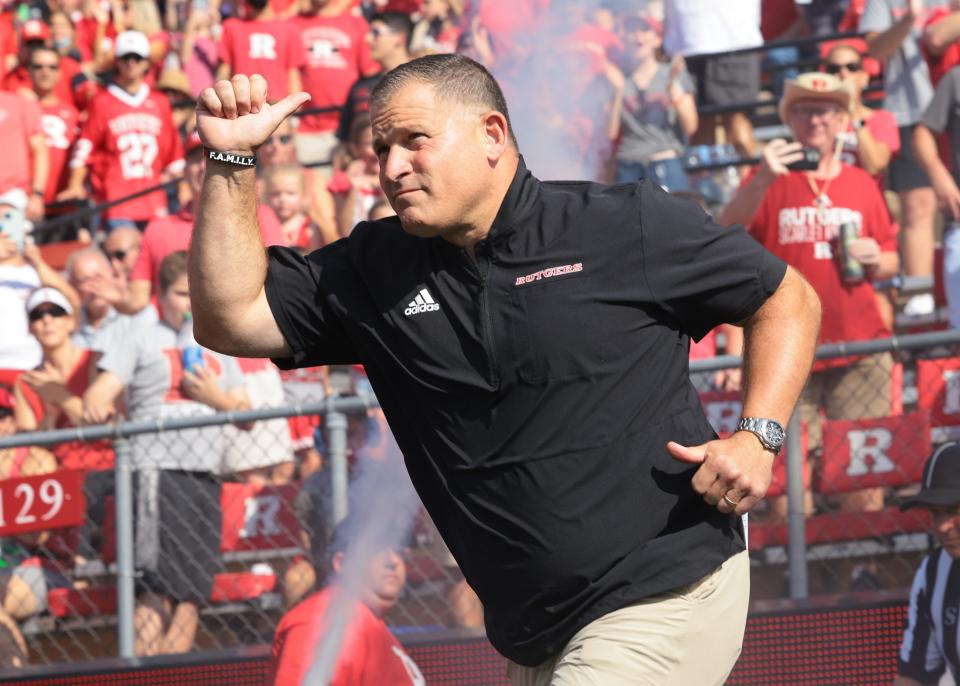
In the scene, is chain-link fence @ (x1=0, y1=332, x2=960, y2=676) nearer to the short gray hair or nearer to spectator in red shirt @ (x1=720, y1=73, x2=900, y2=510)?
spectator in red shirt @ (x1=720, y1=73, x2=900, y2=510)

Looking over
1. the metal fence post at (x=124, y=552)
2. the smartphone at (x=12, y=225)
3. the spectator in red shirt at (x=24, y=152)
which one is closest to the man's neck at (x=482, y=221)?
the metal fence post at (x=124, y=552)

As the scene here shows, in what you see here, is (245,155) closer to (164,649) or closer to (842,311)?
(164,649)

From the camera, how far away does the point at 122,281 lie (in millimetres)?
9180

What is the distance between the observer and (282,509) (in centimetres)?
699

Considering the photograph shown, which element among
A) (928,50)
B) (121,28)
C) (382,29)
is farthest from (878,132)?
(121,28)

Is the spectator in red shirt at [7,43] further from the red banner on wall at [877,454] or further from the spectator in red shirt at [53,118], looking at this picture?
the red banner on wall at [877,454]

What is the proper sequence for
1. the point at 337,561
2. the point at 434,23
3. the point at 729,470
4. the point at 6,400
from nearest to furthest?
the point at 729,470 → the point at 337,561 → the point at 6,400 → the point at 434,23

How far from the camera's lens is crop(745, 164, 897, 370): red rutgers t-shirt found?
764cm

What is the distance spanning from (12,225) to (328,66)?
2553 mm

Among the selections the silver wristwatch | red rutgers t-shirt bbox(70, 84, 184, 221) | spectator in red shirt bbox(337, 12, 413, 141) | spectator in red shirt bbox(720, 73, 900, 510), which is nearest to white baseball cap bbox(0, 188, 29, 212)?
red rutgers t-shirt bbox(70, 84, 184, 221)

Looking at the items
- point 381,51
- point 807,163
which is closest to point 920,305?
point 807,163

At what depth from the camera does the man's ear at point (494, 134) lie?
348cm

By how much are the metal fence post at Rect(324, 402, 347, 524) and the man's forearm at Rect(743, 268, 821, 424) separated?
339 cm

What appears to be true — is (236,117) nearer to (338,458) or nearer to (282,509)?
(338,458)
